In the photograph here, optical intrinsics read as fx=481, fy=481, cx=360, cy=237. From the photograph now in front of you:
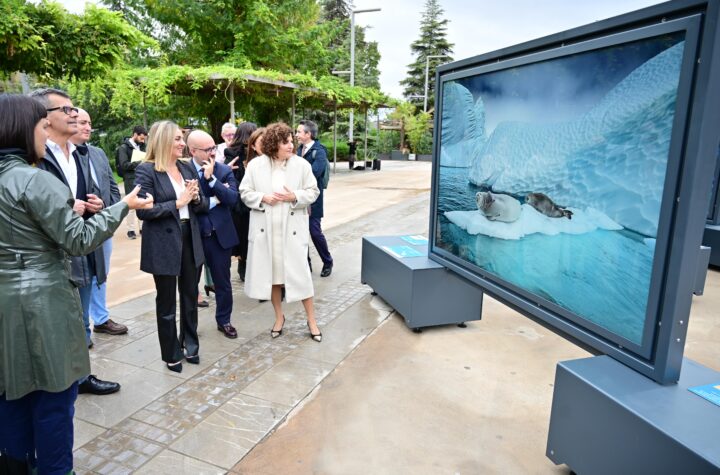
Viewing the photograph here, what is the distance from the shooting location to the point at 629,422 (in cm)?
217

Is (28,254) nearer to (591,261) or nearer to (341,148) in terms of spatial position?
(591,261)

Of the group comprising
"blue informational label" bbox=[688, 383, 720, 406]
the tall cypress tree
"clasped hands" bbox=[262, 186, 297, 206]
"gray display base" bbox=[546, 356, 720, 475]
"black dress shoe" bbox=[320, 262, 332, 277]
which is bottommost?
"black dress shoe" bbox=[320, 262, 332, 277]

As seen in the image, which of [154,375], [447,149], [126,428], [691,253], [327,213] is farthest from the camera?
[327,213]

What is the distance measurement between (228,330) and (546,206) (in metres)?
2.97

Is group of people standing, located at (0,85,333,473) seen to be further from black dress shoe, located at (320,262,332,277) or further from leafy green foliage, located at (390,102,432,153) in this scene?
leafy green foliage, located at (390,102,432,153)

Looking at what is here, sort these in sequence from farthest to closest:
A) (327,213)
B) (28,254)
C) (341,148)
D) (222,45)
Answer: (341,148), (222,45), (327,213), (28,254)

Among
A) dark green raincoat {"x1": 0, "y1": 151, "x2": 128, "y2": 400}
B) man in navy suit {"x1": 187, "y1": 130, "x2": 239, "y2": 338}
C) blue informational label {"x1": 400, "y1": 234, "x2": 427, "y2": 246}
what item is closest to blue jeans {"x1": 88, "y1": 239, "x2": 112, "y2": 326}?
man in navy suit {"x1": 187, "y1": 130, "x2": 239, "y2": 338}

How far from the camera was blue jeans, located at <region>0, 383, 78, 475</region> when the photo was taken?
2225 mm

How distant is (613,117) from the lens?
8.34 feet

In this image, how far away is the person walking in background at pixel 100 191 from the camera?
11.8 ft

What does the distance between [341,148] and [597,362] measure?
32111mm

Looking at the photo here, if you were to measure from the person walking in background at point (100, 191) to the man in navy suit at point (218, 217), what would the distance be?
69 centimetres

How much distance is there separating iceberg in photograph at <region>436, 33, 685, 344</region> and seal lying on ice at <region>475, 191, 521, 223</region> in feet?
0.16

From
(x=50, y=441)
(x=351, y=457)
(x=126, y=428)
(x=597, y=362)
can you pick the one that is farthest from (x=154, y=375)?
(x=597, y=362)
